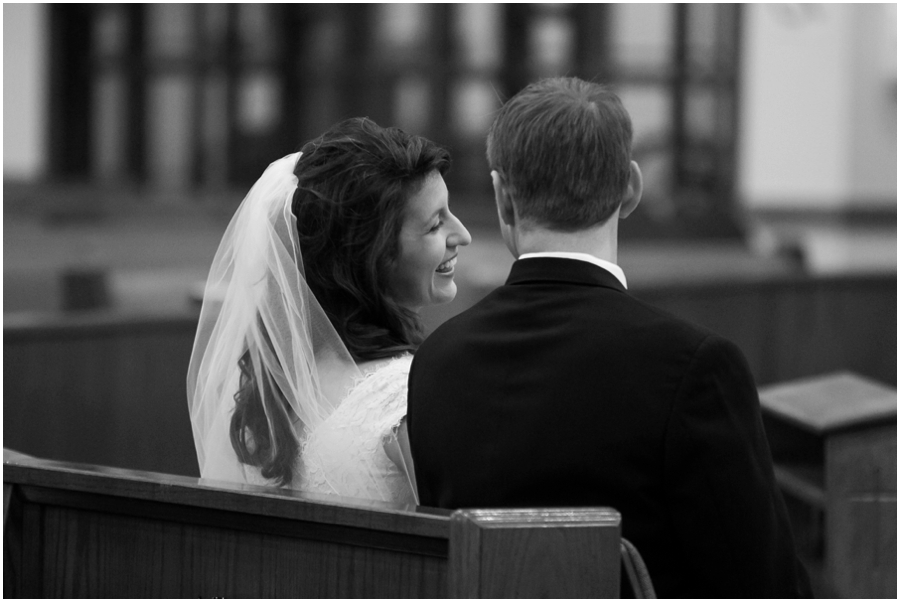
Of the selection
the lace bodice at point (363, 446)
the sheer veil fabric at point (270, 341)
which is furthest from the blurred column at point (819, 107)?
the lace bodice at point (363, 446)

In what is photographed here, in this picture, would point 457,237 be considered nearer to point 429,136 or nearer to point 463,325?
point 463,325

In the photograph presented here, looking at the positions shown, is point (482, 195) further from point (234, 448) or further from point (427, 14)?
point (234, 448)

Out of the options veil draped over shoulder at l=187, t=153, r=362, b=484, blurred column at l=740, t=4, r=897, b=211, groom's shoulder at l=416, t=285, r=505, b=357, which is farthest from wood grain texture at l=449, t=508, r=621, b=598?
blurred column at l=740, t=4, r=897, b=211

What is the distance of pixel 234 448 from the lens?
7.05 ft

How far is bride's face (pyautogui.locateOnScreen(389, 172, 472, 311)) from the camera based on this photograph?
2104 mm

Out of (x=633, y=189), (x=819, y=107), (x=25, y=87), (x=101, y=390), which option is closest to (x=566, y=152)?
(x=633, y=189)

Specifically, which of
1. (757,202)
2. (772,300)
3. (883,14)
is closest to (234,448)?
(772,300)

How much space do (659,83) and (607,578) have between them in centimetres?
825

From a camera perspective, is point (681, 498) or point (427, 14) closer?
point (681, 498)

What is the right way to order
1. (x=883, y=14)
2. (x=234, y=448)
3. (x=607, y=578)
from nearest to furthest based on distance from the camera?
(x=607, y=578)
(x=234, y=448)
(x=883, y=14)

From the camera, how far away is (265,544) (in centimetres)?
162

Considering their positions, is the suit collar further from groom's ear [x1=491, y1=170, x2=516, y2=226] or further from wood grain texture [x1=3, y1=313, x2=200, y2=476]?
wood grain texture [x1=3, y1=313, x2=200, y2=476]

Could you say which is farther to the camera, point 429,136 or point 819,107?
point 819,107

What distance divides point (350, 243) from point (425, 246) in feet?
0.48
